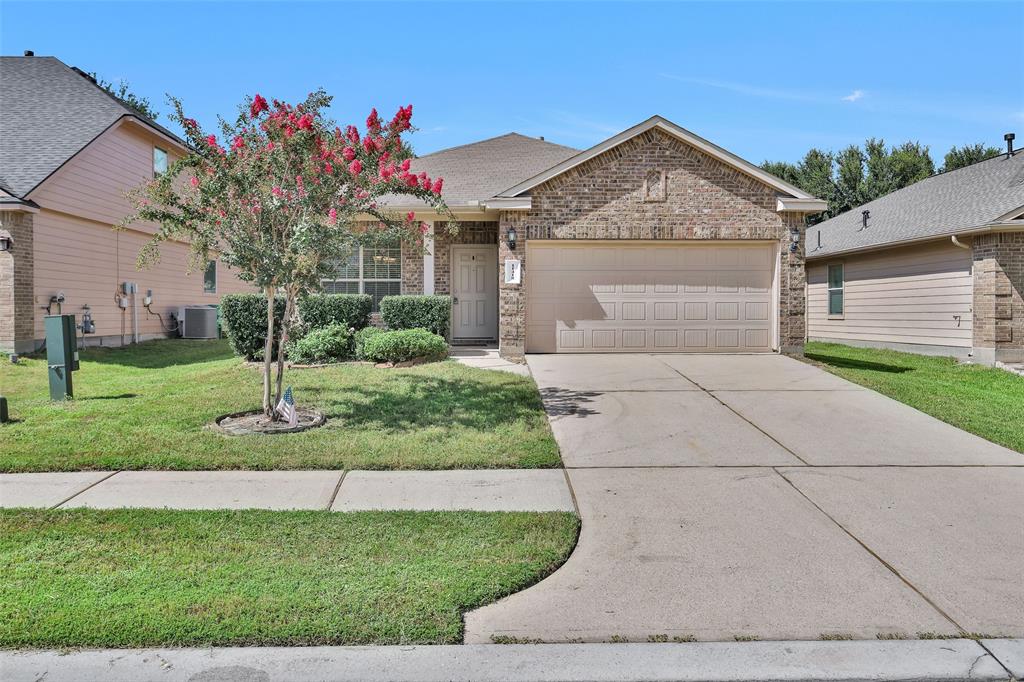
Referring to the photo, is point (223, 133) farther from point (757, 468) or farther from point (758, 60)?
point (758, 60)

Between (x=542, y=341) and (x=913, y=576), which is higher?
(x=542, y=341)

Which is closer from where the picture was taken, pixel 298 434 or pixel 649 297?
pixel 298 434

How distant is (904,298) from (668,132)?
842 centimetres

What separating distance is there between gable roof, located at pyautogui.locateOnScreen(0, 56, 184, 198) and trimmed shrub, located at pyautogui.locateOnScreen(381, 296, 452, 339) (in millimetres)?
7720

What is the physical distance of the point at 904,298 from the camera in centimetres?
1573

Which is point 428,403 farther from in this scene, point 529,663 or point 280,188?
point 529,663

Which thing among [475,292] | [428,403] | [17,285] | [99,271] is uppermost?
[99,271]

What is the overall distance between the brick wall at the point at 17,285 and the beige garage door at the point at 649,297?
10.1 m

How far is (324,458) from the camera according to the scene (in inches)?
230

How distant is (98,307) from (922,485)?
54.8 feet

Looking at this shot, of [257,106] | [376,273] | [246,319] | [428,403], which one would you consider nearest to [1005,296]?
[428,403]

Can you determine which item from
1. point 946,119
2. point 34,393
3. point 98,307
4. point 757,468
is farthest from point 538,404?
point 946,119

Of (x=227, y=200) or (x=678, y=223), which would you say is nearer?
(x=227, y=200)

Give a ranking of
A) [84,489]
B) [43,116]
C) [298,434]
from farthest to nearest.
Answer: [43,116]
[298,434]
[84,489]
